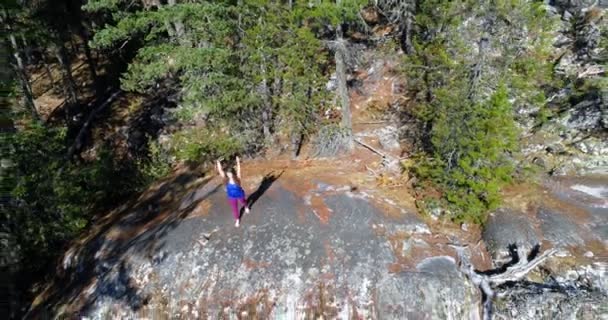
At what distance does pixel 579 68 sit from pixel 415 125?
22.3 ft

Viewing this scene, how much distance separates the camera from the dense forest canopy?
36.6ft

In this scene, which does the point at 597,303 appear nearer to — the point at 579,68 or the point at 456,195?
the point at 456,195

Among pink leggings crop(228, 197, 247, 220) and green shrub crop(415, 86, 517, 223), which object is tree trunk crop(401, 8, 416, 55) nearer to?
green shrub crop(415, 86, 517, 223)

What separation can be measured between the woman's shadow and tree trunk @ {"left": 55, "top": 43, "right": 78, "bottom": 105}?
41.7ft

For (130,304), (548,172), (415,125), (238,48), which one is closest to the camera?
(130,304)

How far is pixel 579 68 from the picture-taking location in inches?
612

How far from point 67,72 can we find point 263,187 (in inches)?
550

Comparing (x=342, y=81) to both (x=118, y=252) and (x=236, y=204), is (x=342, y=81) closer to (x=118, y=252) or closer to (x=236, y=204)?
(x=236, y=204)

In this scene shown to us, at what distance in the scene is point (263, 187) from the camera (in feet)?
44.7

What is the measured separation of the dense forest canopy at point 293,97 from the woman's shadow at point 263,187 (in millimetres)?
1802

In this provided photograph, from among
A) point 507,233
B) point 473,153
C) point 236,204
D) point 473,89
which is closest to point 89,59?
point 236,204

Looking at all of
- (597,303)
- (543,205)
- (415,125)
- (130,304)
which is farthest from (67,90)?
(597,303)

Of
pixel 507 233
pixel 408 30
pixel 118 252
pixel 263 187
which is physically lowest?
pixel 118 252

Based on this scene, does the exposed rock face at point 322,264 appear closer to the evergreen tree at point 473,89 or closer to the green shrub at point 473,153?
the green shrub at point 473,153
